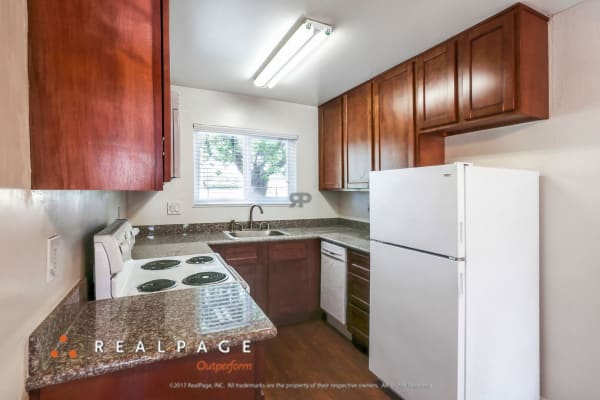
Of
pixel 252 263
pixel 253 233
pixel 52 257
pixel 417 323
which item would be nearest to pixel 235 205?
pixel 253 233

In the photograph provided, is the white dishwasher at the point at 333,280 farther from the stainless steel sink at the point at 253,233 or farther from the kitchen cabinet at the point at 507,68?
the kitchen cabinet at the point at 507,68

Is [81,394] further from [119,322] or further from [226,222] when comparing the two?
[226,222]

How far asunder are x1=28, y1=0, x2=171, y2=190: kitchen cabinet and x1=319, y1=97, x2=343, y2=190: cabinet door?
2351 millimetres

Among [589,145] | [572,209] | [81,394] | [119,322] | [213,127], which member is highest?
[213,127]

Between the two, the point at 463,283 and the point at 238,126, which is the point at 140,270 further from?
the point at 238,126

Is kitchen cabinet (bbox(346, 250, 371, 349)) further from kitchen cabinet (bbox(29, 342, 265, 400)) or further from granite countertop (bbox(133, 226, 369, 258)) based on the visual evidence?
kitchen cabinet (bbox(29, 342, 265, 400))

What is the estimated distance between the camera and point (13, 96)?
672mm

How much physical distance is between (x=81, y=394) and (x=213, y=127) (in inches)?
100.0

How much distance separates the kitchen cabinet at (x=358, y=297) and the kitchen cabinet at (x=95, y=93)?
5.87 feet

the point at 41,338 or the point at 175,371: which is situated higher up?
the point at 41,338

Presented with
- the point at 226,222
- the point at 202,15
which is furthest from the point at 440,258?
the point at 226,222

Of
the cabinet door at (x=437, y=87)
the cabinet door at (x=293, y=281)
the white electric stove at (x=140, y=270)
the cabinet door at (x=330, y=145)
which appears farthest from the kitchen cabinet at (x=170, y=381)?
the cabinet door at (x=330, y=145)

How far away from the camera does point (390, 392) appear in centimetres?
187

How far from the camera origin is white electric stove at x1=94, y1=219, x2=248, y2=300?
3.87ft
